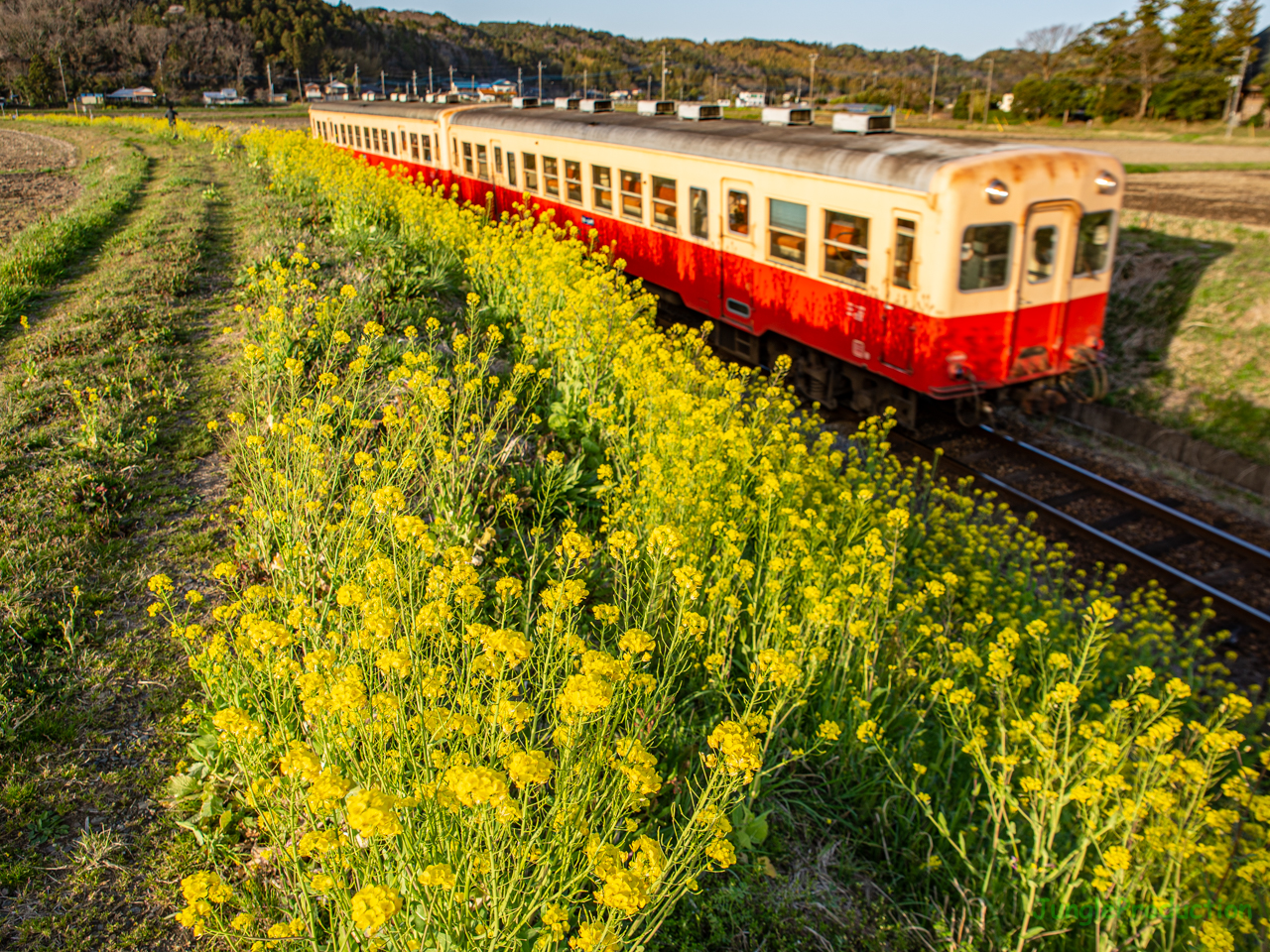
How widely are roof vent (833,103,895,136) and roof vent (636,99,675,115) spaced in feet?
14.4

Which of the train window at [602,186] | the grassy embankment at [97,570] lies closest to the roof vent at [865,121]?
the train window at [602,186]

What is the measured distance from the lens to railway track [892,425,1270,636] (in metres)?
6.59

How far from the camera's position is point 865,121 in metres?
8.58

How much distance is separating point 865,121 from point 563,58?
163515 millimetres

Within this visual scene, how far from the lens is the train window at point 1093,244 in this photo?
26.2ft

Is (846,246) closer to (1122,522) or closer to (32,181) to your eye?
(1122,522)

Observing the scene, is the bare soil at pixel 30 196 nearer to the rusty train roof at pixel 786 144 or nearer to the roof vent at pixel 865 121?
the rusty train roof at pixel 786 144

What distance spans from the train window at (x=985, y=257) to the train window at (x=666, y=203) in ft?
13.6

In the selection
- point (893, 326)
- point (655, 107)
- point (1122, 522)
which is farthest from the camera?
point (655, 107)

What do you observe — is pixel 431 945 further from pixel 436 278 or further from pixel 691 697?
pixel 436 278

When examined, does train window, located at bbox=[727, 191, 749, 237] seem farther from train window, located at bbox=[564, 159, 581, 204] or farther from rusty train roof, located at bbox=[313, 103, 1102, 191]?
train window, located at bbox=[564, 159, 581, 204]

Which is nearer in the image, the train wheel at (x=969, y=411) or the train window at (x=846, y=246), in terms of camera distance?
the train window at (x=846, y=246)

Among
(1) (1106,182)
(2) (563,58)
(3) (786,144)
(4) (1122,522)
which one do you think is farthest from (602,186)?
(2) (563,58)

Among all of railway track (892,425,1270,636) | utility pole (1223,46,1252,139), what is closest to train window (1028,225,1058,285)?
railway track (892,425,1270,636)
